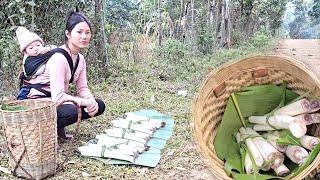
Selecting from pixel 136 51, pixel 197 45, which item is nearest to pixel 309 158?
pixel 136 51

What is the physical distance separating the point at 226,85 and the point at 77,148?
1.29 metres

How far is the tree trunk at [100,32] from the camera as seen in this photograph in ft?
17.4

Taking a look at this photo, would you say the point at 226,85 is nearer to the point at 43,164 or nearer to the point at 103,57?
the point at 43,164

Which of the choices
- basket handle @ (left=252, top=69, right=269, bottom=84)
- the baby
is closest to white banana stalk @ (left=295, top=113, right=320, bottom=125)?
basket handle @ (left=252, top=69, right=269, bottom=84)

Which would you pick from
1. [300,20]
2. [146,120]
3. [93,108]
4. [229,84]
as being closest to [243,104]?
[229,84]

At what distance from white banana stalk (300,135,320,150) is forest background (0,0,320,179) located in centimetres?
88

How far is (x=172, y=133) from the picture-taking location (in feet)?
11.4

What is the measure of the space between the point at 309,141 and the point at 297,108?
18 cm

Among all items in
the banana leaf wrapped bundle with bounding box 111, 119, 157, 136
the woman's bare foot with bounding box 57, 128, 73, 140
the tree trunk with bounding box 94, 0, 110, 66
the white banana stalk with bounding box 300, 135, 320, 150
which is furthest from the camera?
the tree trunk with bounding box 94, 0, 110, 66

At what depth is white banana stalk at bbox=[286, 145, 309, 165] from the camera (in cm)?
192

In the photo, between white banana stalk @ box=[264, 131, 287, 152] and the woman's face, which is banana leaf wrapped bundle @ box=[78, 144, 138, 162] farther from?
white banana stalk @ box=[264, 131, 287, 152]

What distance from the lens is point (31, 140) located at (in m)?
2.48

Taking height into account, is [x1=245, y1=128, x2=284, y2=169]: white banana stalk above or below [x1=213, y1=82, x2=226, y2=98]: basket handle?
below

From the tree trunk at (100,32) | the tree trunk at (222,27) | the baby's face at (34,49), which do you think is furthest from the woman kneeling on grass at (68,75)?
the tree trunk at (222,27)
